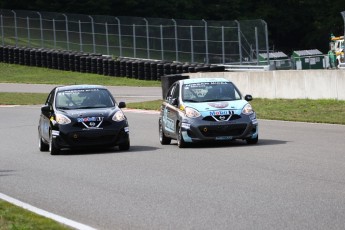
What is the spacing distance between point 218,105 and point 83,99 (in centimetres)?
284

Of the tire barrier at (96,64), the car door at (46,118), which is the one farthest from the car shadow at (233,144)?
the tire barrier at (96,64)

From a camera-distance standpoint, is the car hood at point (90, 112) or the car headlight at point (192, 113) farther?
the car headlight at point (192, 113)

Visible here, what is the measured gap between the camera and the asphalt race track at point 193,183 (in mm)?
10711

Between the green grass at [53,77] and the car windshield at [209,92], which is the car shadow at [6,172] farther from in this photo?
the green grass at [53,77]

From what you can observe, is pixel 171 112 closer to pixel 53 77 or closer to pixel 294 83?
pixel 294 83

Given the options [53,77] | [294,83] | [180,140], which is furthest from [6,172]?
[53,77]

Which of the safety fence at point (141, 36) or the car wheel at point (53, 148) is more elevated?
the safety fence at point (141, 36)

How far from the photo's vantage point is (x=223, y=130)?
20.2 metres

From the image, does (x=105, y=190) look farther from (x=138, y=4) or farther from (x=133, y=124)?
(x=138, y=4)

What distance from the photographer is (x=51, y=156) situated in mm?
20281

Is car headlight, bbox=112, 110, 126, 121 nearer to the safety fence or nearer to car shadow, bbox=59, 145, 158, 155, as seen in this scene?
car shadow, bbox=59, 145, 158, 155

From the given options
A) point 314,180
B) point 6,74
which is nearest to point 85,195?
point 314,180

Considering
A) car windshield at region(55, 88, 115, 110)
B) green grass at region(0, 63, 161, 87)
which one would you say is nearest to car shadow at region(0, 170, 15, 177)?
car windshield at region(55, 88, 115, 110)

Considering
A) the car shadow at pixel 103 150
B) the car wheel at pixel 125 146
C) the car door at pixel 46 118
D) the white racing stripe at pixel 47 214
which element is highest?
the car door at pixel 46 118
